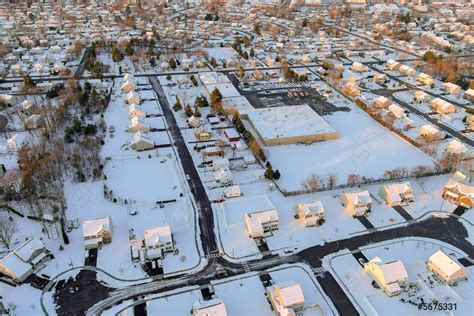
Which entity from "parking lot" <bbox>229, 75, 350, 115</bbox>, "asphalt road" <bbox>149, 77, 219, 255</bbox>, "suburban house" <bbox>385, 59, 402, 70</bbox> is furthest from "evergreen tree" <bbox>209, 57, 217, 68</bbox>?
"suburban house" <bbox>385, 59, 402, 70</bbox>

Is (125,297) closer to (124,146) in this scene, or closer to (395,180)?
(124,146)

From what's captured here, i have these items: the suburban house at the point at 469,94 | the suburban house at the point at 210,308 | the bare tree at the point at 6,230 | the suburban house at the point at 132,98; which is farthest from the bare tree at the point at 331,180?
the suburban house at the point at 469,94

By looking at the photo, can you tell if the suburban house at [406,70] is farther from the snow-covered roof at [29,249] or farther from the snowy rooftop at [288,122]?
the snow-covered roof at [29,249]

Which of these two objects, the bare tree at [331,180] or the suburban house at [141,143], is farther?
the suburban house at [141,143]

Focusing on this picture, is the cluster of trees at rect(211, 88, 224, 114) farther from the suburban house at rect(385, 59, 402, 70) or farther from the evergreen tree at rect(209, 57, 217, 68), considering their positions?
the suburban house at rect(385, 59, 402, 70)

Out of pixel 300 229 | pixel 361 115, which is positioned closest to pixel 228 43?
pixel 361 115

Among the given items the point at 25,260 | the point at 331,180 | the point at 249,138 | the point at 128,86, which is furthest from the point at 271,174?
the point at 128,86
